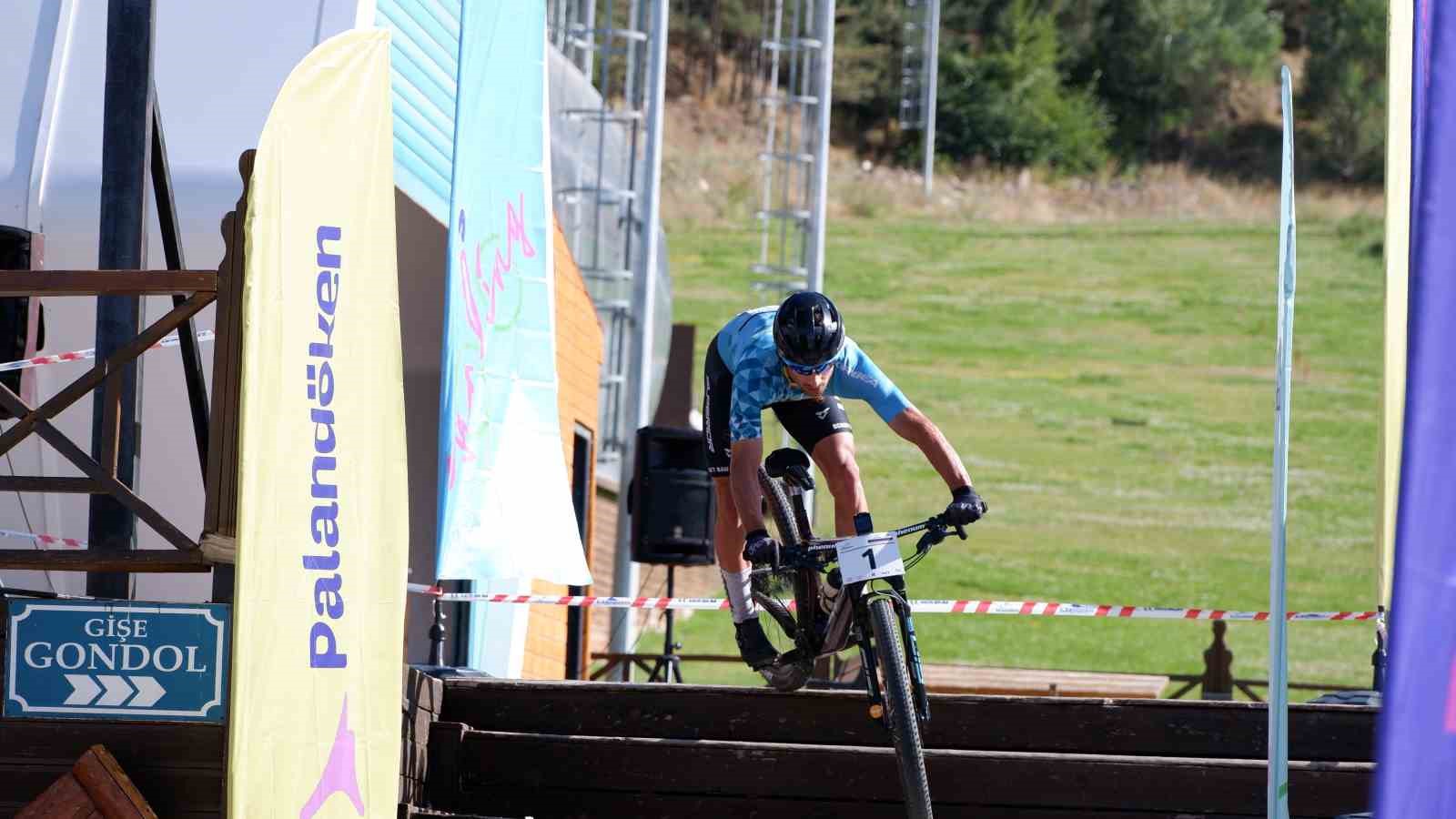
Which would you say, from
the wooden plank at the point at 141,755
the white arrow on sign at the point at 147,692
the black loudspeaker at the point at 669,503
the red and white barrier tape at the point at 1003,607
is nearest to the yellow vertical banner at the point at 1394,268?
the red and white barrier tape at the point at 1003,607

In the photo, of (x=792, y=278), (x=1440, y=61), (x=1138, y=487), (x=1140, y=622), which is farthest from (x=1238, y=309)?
(x=1440, y=61)

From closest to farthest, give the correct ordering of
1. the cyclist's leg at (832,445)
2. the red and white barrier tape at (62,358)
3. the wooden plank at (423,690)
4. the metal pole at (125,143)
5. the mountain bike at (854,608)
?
the mountain bike at (854,608) < the metal pole at (125,143) < the cyclist's leg at (832,445) < the wooden plank at (423,690) < the red and white barrier tape at (62,358)

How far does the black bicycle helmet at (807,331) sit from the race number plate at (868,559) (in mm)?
659

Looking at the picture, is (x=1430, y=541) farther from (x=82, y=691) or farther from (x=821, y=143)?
(x=821, y=143)

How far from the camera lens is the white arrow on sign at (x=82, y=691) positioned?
19.1ft

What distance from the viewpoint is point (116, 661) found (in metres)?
5.79

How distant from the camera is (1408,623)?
2.70 meters

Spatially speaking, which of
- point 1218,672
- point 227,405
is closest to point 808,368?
point 227,405

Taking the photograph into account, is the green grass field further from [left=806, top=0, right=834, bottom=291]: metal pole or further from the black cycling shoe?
the black cycling shoe

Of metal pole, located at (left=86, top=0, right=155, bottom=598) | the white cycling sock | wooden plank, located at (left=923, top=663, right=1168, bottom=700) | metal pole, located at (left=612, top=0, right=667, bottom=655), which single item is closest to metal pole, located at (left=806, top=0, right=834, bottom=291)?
metal pole, located at (left=612, top=0, right=667, bottom=655)

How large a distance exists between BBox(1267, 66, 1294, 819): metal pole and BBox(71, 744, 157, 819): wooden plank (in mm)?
3520

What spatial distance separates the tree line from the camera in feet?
225

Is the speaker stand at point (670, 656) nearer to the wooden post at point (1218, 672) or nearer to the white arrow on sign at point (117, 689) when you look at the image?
the wooden post at point (1218, 672)

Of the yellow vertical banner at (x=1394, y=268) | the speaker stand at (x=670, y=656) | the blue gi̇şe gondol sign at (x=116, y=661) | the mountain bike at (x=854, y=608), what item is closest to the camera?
the blue gi̇şe gondol sign at (x=116, y=661)
